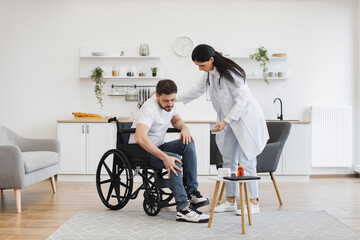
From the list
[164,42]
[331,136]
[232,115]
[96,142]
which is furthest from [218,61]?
[331,136]

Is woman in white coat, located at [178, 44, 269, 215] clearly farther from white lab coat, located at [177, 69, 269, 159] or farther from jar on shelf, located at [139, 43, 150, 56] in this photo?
jar on shelf, located at [139, 43, 150, 56]

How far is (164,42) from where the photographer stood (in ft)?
18.4

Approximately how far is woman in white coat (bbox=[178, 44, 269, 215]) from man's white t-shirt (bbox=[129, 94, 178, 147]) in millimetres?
374

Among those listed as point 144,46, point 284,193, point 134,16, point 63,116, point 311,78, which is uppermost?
point 134,16

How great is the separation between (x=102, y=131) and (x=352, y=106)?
3259mm

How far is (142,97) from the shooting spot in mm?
5562

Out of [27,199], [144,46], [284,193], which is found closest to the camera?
[27,199]

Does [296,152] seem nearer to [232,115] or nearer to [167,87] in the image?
[232,115]

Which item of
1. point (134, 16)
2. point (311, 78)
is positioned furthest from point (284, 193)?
point (134, 16)

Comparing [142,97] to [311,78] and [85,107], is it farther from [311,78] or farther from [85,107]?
[311,78]

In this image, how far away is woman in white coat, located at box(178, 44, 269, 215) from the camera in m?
3.15

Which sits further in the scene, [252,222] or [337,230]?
[252,222]

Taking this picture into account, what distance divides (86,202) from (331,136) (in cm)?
334

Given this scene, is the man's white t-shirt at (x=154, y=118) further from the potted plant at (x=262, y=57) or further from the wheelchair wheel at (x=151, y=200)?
the potted plant at (x=262, y=57)
